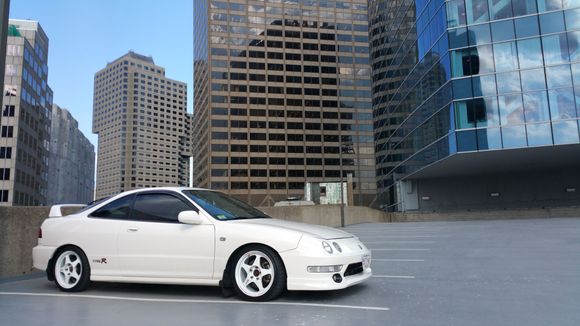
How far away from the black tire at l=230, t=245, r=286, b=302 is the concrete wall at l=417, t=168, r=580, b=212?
39897mm

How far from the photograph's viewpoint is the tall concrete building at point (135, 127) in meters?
172

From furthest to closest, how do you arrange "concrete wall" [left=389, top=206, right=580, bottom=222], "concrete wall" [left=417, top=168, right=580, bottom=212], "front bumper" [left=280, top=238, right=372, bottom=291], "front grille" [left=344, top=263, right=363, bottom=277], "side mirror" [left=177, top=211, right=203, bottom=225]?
"concrete wall" [left=417, top=168, right=580, bottom=212], "concrete wall" [left=389, top=206, right=580, bottom=222], "side mirror" [left=177, top=211, right=203, bottom=225], "front grille" [left=344, top=263, right=363, bottom=277], "front bumper" [left=280, top=238, right=372, bottom=291]

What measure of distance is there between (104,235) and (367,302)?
352 cm

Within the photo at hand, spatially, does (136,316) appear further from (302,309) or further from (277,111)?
(277,111)

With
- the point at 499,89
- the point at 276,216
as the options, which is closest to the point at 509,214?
the point at 499,89

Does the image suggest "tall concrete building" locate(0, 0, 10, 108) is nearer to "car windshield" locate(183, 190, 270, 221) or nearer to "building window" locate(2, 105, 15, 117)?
"car windshield" locate(183, 190, 270, 221)

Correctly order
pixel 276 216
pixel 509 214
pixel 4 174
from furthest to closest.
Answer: pixel 4 174
pixel 509 214
pixel 276 216

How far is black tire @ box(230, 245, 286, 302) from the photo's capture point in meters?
5.31

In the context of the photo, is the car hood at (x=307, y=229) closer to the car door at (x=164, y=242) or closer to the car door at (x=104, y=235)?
the car door at (x=164, y=242)

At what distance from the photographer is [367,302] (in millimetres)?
5223

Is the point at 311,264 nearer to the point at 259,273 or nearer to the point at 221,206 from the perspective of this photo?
the point at 259,273

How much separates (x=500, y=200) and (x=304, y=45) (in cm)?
8811

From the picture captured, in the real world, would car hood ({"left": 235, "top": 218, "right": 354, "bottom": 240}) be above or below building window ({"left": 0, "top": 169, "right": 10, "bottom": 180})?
below

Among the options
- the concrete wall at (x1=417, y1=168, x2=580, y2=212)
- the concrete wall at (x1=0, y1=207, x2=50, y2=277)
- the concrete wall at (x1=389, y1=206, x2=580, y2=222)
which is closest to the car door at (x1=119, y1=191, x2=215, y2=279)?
the concrete wall at (x1=0, y1=207, x2=50, y2=277)
